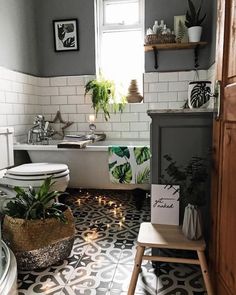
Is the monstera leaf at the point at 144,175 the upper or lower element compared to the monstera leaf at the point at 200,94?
lower

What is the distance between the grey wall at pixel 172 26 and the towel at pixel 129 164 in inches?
49.8

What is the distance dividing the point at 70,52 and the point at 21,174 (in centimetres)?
189

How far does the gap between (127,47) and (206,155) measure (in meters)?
2.35

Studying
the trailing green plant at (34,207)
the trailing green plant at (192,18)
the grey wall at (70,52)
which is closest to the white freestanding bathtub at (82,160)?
the trailing green plant at (34,207)

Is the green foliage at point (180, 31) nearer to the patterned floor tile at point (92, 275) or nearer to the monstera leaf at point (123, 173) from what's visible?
the monstera leaf at point (123, 173)

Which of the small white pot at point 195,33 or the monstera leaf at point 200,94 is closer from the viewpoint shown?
the monstera leaf at point 200,94

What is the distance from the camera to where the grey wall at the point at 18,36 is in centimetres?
278

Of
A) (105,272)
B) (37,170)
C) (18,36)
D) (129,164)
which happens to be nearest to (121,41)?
(18,36)

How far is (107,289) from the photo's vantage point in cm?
150

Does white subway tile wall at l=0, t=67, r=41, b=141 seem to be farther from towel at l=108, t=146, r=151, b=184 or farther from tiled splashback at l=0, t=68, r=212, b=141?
towel at l=108, t=146, r=151, b=184

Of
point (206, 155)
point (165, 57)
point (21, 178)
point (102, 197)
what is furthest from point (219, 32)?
point (102, 197)

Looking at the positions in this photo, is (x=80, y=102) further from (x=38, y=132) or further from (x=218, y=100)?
(x=218, y=100)

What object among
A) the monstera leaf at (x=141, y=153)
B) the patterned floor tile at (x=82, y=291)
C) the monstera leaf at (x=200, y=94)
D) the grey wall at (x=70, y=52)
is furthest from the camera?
the grey wall at (x=70, y=52)

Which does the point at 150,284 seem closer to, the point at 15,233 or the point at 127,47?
the point at 15,233
